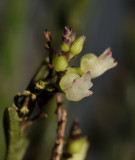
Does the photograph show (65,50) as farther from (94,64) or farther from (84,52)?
(84,52)

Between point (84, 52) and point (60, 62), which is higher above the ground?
point (84, 52)

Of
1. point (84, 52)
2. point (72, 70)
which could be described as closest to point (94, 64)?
point (72, 70)

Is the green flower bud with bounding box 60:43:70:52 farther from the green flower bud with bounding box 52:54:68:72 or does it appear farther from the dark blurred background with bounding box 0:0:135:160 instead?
the dark blurred background with bounding box 0:0:135:160

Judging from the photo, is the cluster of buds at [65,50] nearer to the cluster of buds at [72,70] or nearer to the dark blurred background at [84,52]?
the cluster of buds at [72,70]

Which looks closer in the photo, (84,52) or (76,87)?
(76,87)

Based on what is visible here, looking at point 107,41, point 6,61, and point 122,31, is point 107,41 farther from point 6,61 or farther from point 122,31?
point 6,61

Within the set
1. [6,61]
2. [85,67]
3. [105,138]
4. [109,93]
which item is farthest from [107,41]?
[85,67]

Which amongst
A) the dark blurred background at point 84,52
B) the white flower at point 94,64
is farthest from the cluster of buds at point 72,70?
the dark blurred background at point 84,52
